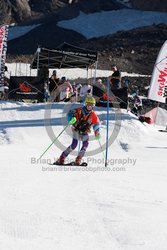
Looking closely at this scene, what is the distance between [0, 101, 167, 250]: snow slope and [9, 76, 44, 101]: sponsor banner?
807cm

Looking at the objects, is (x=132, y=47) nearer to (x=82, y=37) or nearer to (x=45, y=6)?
(x=82, y=37)

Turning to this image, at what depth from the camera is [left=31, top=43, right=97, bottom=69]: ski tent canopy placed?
22.4 m

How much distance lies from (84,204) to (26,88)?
14.7 meters

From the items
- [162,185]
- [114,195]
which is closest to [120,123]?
[162,185]

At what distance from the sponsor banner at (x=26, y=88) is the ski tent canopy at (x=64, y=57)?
5.19 ft

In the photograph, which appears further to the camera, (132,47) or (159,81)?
(132,47)

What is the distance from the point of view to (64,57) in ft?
78.2

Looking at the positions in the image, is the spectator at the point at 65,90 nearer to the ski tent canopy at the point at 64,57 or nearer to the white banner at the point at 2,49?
the ski tent canopy at the point at 64,57

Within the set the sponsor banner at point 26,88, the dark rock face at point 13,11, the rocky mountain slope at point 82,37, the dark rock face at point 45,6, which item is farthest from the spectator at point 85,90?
the dark rock face at point 13,11

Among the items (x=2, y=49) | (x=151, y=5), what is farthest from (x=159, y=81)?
(x=151, y=5)

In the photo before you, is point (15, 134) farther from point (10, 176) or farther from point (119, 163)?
point (10, 176)

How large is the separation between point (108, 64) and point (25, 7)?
114 feet

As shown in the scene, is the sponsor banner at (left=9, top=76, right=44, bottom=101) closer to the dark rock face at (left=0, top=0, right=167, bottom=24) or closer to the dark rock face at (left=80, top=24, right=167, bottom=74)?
the dark rock face at (left=80, top=24, right=167, bottom=74)

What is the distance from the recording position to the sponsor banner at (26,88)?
20609 mm
